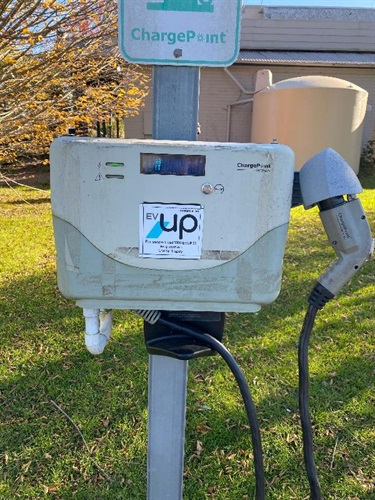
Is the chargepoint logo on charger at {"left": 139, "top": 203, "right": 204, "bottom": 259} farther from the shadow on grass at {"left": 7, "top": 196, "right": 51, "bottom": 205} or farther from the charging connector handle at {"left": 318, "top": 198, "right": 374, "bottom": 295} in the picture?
the shadow on grass at {"left": 7, "top": 196, "right": 51, "bottom": 205}

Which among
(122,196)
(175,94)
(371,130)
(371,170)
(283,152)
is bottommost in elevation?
(371,170)

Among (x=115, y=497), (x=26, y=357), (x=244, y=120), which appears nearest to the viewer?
(x=115, y=497)

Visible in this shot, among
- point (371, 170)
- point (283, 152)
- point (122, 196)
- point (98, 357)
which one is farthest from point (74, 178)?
→ point (371, 170)

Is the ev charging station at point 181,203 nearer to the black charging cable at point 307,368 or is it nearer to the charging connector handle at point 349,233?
the charging connector handle at point 349,233

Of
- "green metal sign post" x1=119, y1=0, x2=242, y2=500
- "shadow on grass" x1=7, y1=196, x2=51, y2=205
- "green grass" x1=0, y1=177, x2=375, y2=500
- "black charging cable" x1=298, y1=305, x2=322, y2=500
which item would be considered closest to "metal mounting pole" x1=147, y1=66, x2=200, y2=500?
"green metal sign post" x1=119, y1=0, x2=242, y2=500

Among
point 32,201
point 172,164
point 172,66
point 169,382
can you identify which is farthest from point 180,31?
point 32,201

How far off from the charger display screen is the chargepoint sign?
270mm

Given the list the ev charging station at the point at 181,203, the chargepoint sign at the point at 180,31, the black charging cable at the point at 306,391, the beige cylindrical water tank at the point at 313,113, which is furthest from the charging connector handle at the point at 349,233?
the beige cylindrical water tank at the point at 313,113

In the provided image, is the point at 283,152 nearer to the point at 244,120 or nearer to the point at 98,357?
the point at 98,357

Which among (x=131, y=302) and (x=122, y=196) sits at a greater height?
(x=122, y=196)

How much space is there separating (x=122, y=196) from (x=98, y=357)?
233 centimetres

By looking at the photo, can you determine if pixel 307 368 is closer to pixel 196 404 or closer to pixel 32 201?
pixel 196 404

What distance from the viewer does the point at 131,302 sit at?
3.82ft

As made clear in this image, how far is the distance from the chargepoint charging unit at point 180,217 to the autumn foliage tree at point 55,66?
3.45 m
